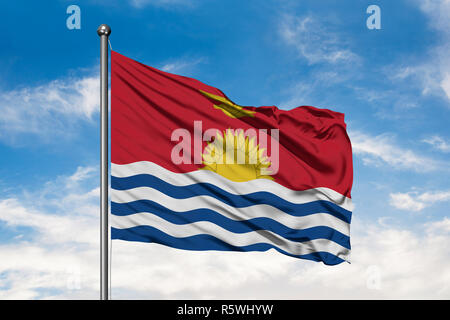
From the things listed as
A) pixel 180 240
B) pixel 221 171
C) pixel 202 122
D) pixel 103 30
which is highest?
pixel 103 30

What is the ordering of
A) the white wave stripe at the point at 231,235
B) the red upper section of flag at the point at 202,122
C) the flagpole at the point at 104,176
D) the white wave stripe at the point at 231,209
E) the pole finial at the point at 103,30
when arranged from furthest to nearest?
the red upper section of flag at the point at 202,122 < the white wave stripe at the point at 231,209 < the white wave stripe at the point at 231,235 < the pole finial at the point at 103,30 < the flagpole at the point at 104,176

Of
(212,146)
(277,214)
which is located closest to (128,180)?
(212,146)

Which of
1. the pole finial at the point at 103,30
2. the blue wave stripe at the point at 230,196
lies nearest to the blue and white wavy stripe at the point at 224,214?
the blue wave stripe at the point at 230,196

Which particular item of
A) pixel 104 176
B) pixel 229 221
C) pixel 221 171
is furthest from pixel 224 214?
pixel 104 176

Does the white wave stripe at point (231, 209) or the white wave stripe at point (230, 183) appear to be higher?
the white wave stripe at point (230, 183)

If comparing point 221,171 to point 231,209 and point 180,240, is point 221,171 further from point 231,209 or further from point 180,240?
point 180,240

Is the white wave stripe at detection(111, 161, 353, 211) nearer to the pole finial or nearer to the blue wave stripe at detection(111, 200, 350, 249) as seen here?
the blue wave stripe at detection(111, 200, 350, 249)

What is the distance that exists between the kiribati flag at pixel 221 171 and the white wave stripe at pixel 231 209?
0.02 m

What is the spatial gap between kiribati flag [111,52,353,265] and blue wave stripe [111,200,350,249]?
0.02 metres

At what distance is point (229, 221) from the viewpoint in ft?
31.9

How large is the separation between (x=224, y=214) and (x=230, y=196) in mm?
341

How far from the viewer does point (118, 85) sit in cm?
974

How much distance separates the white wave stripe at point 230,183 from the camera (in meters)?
9.41

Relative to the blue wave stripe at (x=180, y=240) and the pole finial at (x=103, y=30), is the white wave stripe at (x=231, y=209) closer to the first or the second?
the blue wave stripe at (x=180, y=240)
